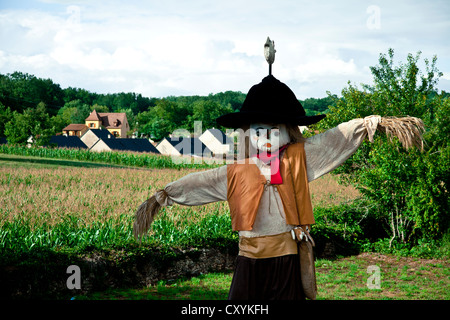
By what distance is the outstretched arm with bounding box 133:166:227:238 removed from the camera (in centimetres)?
324

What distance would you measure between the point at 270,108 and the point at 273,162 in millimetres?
396

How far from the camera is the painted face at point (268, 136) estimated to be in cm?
314

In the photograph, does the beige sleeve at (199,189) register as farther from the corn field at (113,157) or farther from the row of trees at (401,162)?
the corn field at (113,157)

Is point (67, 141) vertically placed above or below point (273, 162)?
above

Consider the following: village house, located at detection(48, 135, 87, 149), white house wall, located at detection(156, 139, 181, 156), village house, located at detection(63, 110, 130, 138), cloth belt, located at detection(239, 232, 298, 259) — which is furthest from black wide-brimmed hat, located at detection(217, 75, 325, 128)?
village house, located at detection(63, 110, 130, 138)

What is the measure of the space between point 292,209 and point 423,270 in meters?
5.89

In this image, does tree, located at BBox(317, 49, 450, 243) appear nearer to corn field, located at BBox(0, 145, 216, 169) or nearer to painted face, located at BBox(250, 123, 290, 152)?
painted face, located at BBox(250, 123, 290, 152)

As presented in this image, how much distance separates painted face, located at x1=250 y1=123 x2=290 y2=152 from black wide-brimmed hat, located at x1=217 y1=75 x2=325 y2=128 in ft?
0.14

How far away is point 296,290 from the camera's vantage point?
9.87 feet

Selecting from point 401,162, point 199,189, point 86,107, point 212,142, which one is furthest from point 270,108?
point 86,107

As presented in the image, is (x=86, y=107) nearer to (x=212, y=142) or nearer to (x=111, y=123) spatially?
(x=111, y=123)

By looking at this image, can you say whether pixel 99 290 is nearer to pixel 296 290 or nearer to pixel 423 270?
pixel 296 290

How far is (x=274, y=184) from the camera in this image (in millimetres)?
3082

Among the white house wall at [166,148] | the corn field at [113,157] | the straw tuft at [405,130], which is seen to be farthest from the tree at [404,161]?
the white house wall at [166,148]
